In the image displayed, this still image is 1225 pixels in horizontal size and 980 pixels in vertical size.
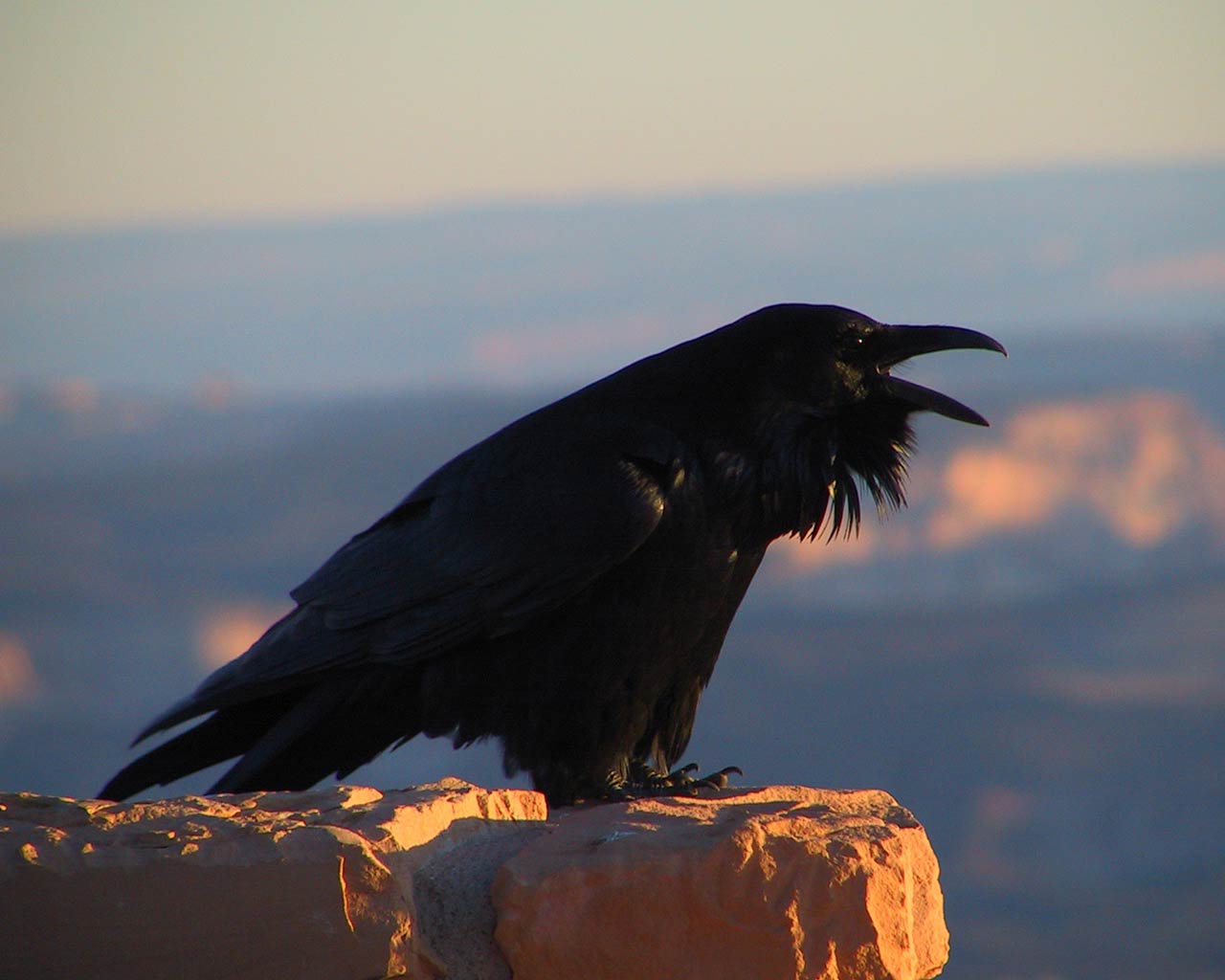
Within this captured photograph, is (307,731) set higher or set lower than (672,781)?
higher

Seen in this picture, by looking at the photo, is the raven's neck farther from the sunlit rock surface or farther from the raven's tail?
the sunlit rock surface

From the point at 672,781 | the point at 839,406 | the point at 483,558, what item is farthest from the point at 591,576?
the point at 839,406

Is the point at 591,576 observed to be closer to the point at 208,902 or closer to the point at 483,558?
the point at 483,558

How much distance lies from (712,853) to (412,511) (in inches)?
87.0

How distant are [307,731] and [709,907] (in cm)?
187

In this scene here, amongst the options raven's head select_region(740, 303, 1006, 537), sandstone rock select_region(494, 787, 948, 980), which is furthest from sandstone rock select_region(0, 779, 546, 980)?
raven's head select_region(740, 303, 1006, 537)

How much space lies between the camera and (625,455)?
165 inches

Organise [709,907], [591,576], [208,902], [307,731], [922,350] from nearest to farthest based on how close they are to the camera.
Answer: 1. [208,902]
2. [709,907]
3. [591,576]
4. [307,731]
5. [922,350]

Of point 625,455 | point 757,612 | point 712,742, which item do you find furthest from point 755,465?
point 757,612

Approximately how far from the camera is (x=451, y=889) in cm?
262

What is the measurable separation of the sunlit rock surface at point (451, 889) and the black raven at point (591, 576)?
3.87ft

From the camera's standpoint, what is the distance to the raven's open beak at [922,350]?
438 centimetres

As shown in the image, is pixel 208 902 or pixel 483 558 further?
pixel 483 558

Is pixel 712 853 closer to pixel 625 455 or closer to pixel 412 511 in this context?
pixel 625 455
